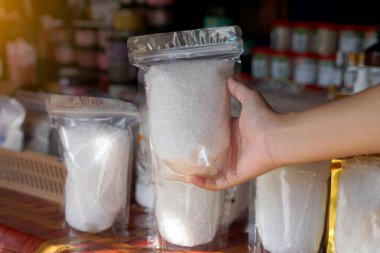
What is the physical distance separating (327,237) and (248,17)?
3157 mm

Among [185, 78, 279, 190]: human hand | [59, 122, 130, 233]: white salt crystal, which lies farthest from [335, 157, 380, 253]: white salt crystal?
[59, 122, 130, 233]: white salt crystal

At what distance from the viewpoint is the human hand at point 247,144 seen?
920 millimetres

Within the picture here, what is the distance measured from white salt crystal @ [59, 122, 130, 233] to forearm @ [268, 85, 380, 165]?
1.34ft

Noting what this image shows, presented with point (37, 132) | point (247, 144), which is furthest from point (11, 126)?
point (247, 144)

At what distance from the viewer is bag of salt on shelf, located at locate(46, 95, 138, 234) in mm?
1186

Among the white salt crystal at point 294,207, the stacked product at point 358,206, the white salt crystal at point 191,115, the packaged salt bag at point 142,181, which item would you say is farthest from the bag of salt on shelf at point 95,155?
the stacked product at point 358,206


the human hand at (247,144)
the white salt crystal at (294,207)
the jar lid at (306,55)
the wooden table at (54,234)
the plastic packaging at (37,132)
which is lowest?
the jar lid at (306,55)

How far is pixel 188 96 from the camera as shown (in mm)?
956

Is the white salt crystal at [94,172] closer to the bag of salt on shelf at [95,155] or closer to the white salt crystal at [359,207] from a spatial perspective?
the bag of salt on shelf at [95,155]

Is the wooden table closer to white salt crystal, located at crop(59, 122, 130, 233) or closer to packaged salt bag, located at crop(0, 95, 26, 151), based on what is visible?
white salt crystal, located at crop(59, 122, 130, 233)

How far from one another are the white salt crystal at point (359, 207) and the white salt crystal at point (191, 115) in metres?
0.21

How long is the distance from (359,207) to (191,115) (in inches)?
12.4

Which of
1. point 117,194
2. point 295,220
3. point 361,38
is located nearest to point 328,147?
point 295,220

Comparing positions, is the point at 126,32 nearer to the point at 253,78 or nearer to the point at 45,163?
the point at 253,78
